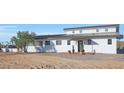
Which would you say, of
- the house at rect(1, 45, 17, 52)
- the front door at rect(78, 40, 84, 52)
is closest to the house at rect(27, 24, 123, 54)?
the front door at rect(78, 40, 84, 52)

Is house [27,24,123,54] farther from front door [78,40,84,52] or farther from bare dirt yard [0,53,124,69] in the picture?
bare dirt yard [0,53,124,69]

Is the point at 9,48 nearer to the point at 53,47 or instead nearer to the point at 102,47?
the point at 53,47

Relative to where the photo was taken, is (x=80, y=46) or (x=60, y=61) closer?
(x=60, y=61)

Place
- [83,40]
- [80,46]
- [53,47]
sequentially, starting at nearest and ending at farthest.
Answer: [83,40] < [80,46] < [53,47]

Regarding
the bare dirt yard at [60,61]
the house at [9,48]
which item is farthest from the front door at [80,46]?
the house at [9,48]

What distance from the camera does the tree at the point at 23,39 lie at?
29.9 feet

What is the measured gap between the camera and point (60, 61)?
9.19 m

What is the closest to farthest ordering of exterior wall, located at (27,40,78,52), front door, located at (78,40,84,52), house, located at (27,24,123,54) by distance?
house, located at (27,24,123,54)
front door, located at (78,40,84,52)
exterior wall, located at (27,40,78,52)

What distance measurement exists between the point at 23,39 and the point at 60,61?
129 cm

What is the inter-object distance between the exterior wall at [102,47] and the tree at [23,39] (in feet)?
5.48

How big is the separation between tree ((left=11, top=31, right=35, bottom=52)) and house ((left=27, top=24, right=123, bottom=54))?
0.14 metres

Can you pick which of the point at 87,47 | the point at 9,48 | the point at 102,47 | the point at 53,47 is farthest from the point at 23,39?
the point at 102,47

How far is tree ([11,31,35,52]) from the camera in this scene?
910cm
